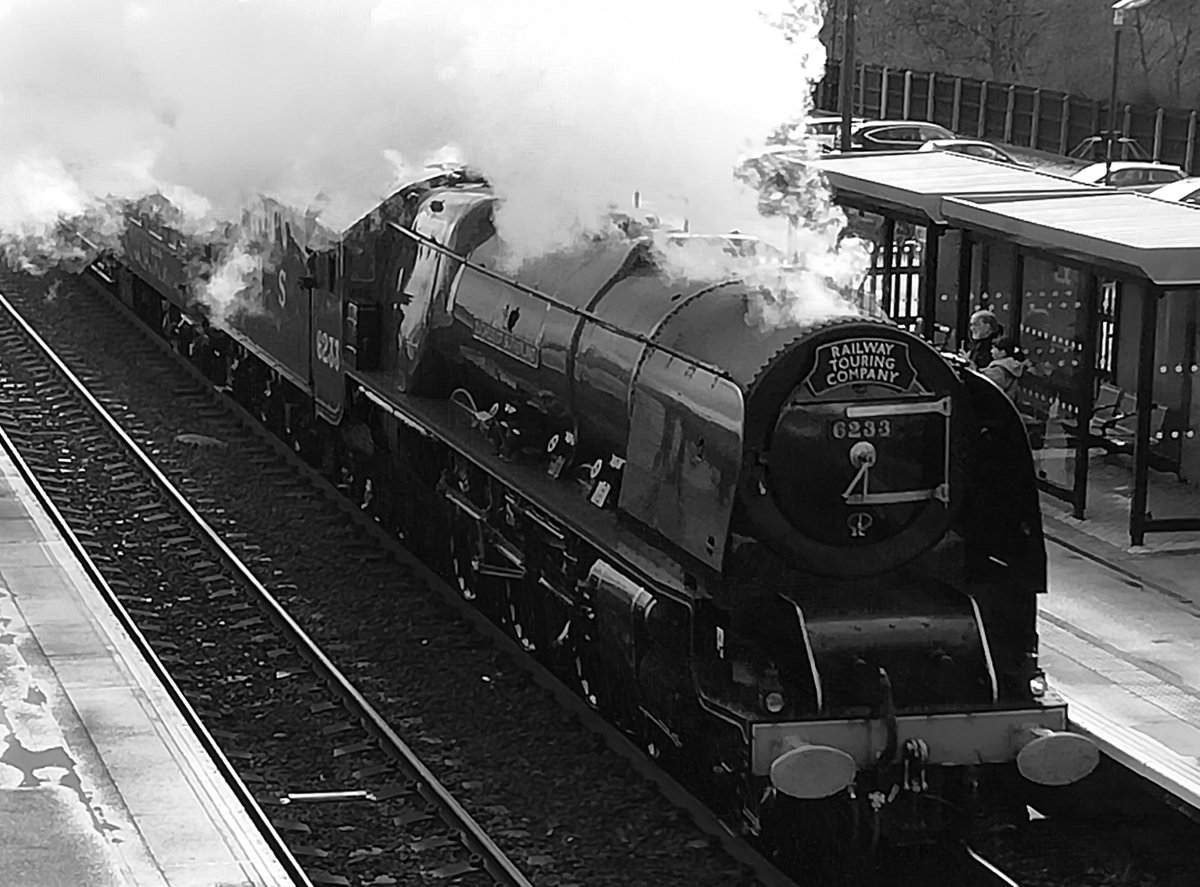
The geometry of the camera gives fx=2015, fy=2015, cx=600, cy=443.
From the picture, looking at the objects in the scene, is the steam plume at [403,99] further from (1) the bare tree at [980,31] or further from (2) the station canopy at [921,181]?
(1) the bare tree at [980,31]

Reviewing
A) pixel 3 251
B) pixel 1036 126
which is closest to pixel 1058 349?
pixel 3 251

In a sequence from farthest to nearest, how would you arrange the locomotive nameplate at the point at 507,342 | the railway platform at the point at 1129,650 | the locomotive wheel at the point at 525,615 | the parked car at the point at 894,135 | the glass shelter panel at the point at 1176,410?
the parked car at the point at 894,135 → the glass shelter panel at the point at 1176,410 → the locomotive wheel at the point at 525,615 → the locomotive nameplate at the point at 507,342 → the railway platform at the point at 1129,650

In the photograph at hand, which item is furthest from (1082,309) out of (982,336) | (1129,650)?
(1129,650)

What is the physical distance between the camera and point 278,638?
11914 millimetres

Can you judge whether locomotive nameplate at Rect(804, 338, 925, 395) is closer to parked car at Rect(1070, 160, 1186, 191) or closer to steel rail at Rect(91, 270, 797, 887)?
steel rail at Rect(91, 270, 797, 887)

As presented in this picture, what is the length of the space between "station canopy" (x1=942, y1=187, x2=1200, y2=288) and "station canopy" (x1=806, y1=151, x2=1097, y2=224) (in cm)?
40

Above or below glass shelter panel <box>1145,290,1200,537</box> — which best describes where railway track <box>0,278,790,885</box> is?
below

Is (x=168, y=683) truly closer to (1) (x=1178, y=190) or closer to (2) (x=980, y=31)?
(1) (x=1178, y=190)

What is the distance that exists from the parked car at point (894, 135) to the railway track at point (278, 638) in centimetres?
1898

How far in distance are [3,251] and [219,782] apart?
63.0 ft

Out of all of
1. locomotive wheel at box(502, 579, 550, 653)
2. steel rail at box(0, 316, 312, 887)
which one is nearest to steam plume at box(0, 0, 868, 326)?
locomotive wheel at box(502, 579, 550, 653)

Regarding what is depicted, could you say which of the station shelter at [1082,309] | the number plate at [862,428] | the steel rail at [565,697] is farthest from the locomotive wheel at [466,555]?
the station shelter at [1082,309]

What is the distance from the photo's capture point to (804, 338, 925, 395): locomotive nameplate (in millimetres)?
8492

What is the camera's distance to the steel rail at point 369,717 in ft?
28.7
